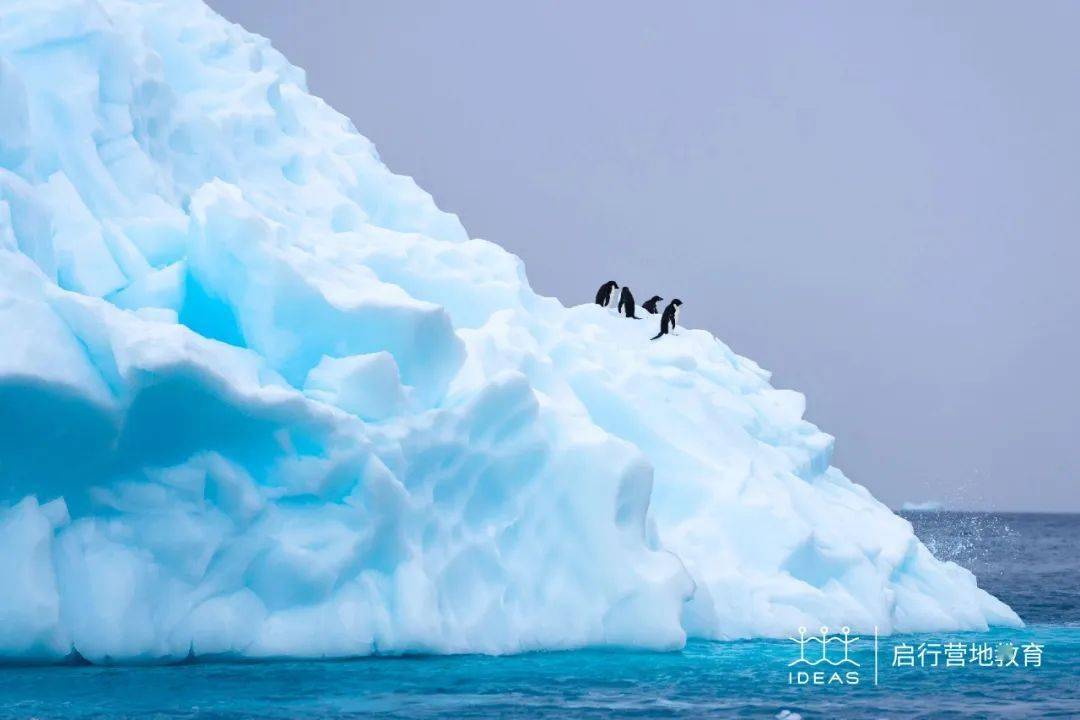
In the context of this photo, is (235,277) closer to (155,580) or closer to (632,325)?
(155,580)

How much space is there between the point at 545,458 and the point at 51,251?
529 centimetres

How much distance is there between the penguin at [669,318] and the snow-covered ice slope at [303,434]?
1.16 metres

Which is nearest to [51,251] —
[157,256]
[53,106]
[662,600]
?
[157,256]

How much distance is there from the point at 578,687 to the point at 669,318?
944 cm

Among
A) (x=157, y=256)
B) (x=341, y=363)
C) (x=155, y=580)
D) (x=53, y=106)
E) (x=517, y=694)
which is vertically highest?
(x=53, y=106)

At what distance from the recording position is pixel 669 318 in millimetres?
20375

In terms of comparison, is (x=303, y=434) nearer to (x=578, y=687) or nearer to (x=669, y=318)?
(x=578, y=687)

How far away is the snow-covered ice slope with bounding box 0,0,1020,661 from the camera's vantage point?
1166 centimetres

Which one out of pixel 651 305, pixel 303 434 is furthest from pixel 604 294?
pixel 303 434

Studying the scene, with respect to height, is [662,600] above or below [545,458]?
below

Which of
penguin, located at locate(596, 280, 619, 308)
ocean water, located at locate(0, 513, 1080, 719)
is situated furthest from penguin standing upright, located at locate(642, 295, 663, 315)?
ocean water, located at locate(0, 513, 1080, 719)

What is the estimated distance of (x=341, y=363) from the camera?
13.4 m

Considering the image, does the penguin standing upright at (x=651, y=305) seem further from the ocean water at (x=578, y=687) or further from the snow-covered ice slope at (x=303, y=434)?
the ocean water at (x=578, y=687)

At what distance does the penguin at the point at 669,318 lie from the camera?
66.2 ft
